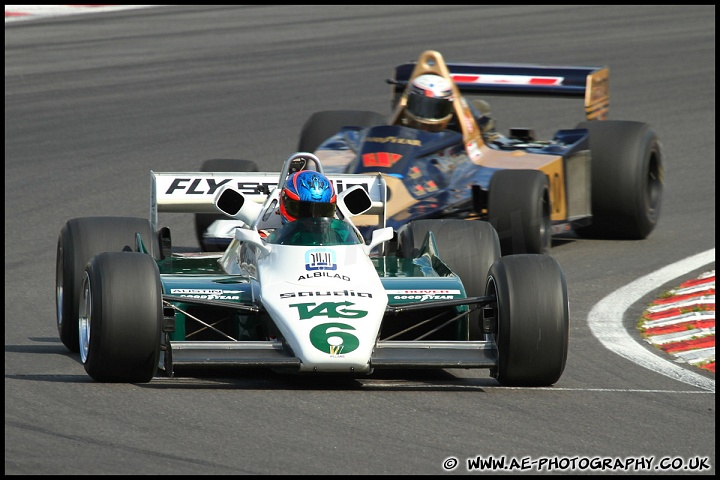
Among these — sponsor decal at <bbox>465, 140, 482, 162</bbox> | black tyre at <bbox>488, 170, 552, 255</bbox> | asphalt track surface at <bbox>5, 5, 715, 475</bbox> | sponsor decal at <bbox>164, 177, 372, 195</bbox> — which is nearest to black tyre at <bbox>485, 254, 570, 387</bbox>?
asphalt track surface at <bbox>5, 5, 715, 475</bbox>

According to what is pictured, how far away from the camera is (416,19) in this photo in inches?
1129

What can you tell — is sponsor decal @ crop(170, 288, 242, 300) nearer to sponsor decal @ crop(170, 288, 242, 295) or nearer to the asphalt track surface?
sponsor decal @ crop(170, 288, 242, 295)

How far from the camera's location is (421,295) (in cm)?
872

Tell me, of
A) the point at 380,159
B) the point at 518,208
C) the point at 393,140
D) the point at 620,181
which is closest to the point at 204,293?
the point at 518,208

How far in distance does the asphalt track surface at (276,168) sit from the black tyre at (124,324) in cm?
11

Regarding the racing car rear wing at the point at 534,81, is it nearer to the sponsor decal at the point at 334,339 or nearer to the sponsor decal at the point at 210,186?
the sponsor decal at the point at 210,186

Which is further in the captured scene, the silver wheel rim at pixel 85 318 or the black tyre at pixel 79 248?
the black tyre at pixel 79 248

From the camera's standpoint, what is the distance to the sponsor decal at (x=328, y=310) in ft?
26.2

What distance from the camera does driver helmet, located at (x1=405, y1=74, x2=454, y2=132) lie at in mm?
14016

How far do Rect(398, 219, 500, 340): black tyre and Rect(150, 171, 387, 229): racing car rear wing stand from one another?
0.77 m

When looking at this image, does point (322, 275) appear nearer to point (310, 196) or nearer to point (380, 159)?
point (310, 196)

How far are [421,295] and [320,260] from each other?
2.21 feet

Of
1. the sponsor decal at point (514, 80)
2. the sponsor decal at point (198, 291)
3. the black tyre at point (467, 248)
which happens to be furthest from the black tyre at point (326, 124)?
the sponsor decal at point (198, 291)

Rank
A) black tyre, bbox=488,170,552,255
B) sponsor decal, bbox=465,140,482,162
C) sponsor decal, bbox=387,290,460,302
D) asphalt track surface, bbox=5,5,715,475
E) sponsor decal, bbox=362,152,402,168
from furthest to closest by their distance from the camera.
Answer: sponsor decal, bbox=465,140,482,162
sponsor decal, bbox=362,152,402,168
black tyre, bbox=488,170,552,255
sponsor decal, bbox=387,290,460,302
asphalt track surface, bbox=5,5,715,475
